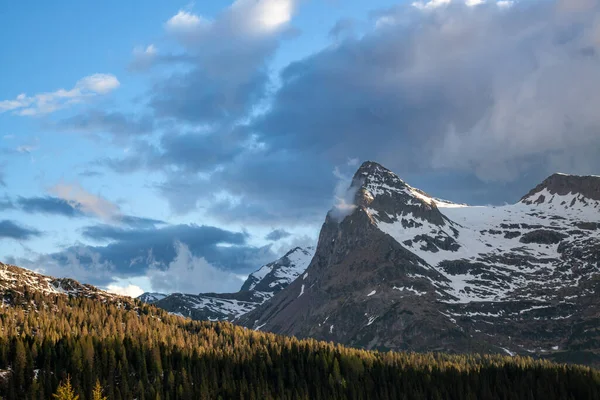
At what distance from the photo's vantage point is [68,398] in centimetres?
11700
